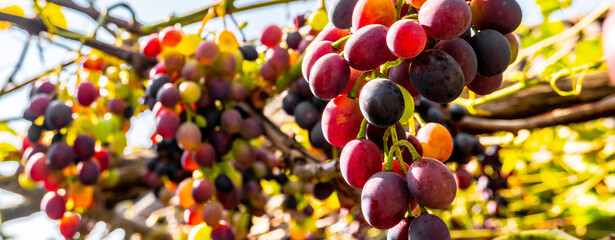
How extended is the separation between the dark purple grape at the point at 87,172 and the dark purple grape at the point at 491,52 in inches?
36.3

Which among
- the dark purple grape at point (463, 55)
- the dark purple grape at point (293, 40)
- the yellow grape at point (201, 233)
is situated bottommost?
the yellow grape at point (201, 233)

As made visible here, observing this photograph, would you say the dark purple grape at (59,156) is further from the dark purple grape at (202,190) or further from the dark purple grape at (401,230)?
the dark purple grape at (401,230)

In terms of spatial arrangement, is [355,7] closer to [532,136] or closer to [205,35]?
[205,35]

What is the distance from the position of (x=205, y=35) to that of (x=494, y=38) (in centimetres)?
74

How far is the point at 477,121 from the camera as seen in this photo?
47.0 inches

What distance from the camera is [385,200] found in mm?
360

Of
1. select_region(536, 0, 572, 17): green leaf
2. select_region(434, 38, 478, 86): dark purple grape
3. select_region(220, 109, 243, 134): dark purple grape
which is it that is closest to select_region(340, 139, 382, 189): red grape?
select_region(434, 38, 478, 86): dark purple grape

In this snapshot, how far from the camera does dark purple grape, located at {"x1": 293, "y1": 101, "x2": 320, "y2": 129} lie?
80 centimetres

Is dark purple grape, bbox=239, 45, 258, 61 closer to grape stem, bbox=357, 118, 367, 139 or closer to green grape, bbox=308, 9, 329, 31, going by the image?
green grape, bbox=308, 9, 329, 31

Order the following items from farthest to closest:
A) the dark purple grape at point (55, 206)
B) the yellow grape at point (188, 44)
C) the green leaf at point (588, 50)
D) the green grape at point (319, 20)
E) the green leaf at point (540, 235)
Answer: the green leaf at point (588, 50) < the dark purple grape at point (55, 206) < the yellow grape at point (188, 44) < the green grape at point (319, 20) < the green leaf at point (540, 235)

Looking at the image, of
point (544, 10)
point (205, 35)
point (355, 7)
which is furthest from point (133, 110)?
point (544, 10)

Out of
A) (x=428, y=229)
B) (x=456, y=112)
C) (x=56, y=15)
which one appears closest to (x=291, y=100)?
(x=456, y=112)

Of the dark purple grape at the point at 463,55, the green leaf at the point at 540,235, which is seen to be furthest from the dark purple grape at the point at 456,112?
the dark purple grape at the point at 463,55

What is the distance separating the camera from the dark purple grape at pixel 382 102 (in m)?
0.36
